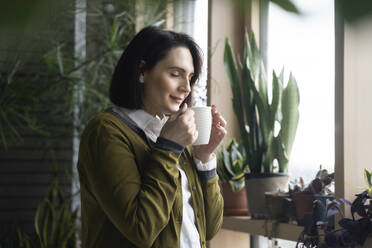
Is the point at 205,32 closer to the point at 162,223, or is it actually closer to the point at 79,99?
the point at 79,99

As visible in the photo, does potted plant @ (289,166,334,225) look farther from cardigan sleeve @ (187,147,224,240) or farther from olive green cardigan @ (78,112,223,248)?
olive green cardigan @ (78,112,223,248)

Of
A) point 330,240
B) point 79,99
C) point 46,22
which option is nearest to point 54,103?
point 79,99

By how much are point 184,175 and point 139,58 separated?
358mm

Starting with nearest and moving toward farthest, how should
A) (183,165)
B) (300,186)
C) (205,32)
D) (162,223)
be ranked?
1. (162,223)
2. (183,165)
3. (300,186)
4. (205,32)

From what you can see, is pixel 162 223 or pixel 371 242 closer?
pixel 162 223

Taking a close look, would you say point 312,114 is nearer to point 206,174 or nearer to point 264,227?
point 264,227

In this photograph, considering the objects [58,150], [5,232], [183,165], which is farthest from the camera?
[58,150]

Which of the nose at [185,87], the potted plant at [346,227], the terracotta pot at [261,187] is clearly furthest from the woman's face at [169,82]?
the terracotta pot at [261,187]

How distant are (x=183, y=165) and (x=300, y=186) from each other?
64 cm

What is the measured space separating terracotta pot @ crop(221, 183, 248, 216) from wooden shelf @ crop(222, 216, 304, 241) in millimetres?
42

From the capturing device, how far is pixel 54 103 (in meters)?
3.38

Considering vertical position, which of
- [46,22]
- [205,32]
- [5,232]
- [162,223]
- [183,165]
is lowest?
[5,232]

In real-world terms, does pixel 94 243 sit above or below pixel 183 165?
below

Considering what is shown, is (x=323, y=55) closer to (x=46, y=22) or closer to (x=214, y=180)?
(x=214, y=180)
